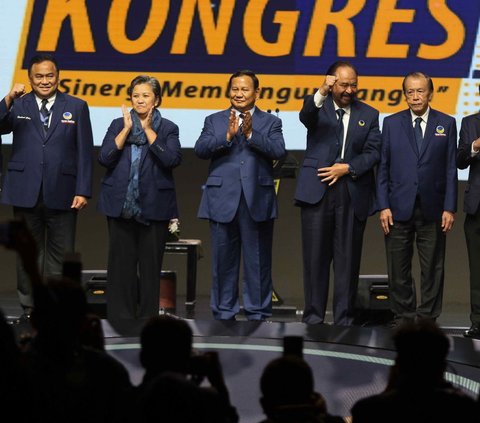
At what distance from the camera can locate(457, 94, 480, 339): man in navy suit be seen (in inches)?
269

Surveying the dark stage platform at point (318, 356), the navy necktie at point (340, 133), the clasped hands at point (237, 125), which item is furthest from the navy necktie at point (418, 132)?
the dark stage platform at point (318, 356)

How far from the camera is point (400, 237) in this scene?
6859 mm

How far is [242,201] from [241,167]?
7.7 inches

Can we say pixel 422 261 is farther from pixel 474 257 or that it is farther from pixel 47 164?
pixel 47 164

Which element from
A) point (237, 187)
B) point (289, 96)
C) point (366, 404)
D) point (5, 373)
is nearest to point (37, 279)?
point (5, 373)

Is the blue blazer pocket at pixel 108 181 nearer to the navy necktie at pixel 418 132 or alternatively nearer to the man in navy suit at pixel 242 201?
the man in navy suit at pixel 242 201

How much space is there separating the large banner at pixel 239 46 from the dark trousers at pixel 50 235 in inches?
48.6

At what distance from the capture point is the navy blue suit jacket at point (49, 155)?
22.4 feet

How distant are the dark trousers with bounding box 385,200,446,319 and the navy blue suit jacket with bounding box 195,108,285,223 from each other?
2.56 feet

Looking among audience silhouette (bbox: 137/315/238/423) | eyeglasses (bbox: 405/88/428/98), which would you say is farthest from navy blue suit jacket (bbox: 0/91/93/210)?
audience silhouette (bbox: 137/315/238/423)

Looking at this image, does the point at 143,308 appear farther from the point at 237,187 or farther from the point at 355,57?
the point at 355,57

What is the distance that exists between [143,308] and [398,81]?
8.24 feet

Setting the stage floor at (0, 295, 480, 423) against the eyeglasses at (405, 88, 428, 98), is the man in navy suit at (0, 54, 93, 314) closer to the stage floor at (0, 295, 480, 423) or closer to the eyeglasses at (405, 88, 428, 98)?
the stage floor at (0, 295, 480, 423)

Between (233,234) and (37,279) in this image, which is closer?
(37,279)
